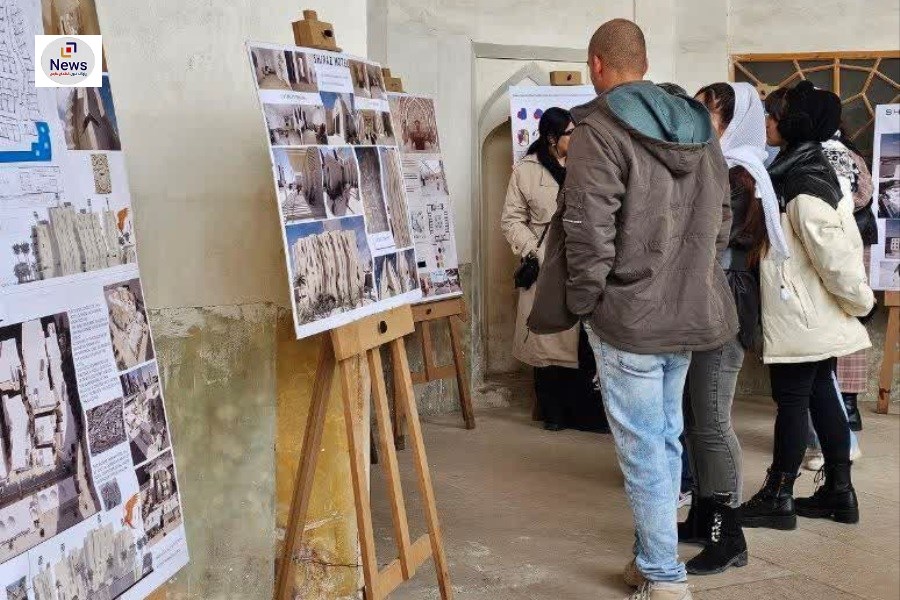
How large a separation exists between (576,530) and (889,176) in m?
3.20

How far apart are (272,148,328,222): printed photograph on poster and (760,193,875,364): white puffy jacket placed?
5.72ft

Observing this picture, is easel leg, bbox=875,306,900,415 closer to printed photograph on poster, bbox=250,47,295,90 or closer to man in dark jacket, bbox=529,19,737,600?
man in dark jacket, bbox=529,19,737,600

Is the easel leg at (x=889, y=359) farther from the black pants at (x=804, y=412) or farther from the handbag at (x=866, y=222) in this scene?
the black pants at (x=804, y=412)

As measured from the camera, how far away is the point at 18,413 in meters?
1.91

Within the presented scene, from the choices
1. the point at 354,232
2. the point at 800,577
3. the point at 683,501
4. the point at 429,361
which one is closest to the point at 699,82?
the point at 429,361

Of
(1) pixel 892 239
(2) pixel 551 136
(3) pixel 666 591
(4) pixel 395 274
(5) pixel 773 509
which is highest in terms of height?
(2) pixel 551 136

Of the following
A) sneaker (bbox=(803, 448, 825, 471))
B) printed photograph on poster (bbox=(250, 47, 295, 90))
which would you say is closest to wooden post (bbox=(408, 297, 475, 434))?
sneaker (bbox=(803, 448, 825, 471))

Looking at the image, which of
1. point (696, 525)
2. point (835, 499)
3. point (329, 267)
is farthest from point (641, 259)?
point (835, 499)

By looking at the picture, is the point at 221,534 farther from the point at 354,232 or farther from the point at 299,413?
the point at 354,232

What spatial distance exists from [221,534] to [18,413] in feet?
4.62

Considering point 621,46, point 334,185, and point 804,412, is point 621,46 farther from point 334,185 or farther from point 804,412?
point 804,412

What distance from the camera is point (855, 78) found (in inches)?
253

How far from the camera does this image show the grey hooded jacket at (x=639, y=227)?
9.86 feet

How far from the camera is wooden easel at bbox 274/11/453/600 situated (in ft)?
9.57
